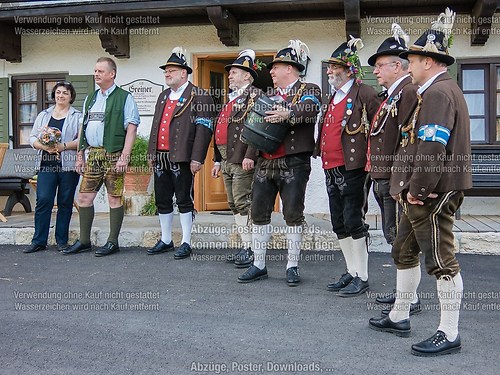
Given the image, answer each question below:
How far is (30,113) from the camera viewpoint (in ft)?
30.2

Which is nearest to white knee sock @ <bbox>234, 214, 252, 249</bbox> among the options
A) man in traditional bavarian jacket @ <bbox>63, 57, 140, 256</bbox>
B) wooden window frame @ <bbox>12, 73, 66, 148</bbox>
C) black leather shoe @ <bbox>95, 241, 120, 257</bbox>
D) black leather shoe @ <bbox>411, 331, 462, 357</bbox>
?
man in traditional bavarian jacket @ <bbox>63, 57, 140, 256</bbox>

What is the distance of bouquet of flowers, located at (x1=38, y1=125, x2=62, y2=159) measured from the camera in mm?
6227

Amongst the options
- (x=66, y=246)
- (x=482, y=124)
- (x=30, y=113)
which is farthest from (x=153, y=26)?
(x=482, y=124)

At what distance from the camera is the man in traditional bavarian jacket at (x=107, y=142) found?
615 centimetres

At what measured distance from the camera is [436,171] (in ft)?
10.2

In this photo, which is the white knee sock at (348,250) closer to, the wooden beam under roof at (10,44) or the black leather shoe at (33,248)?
the black leather shoe at (33,248)

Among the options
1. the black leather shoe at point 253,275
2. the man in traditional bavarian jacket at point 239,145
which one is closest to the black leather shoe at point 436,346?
the black leather shoe at point 253,275

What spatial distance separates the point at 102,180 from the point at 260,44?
3.55 meters

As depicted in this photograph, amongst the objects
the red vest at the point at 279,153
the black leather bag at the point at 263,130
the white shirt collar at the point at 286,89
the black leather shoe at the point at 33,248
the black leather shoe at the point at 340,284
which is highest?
the white shirt collar at the point at 286,89

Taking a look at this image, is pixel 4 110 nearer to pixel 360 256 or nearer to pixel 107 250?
pixel 107 250

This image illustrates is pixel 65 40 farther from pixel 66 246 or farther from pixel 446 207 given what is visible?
pixel 446 207

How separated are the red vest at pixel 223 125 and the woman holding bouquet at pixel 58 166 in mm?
1763

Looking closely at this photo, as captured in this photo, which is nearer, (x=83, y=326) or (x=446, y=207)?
(x=446, y=207)

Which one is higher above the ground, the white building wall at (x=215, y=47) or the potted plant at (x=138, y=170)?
the white building wall at (x=215, y=47)
